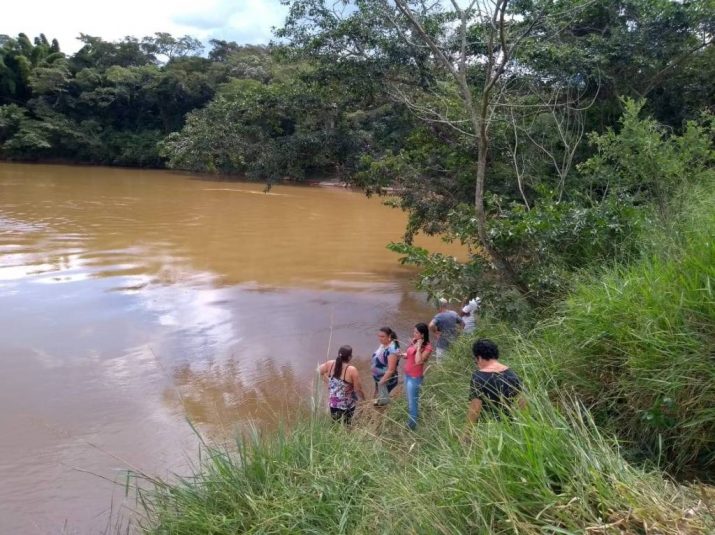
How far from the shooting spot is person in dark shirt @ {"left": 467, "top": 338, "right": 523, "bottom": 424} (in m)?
3.82

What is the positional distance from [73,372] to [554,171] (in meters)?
8.49

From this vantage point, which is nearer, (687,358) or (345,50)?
(687,358)

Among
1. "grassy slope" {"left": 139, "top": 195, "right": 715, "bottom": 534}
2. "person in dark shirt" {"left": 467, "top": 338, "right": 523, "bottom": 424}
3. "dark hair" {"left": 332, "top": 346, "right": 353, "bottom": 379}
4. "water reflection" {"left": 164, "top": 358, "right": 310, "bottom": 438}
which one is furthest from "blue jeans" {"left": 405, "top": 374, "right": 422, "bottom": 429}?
"water reflection" {"left": 164, "top": 358, "right": 310, "bottom": 438}

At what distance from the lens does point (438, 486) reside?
2879 mm

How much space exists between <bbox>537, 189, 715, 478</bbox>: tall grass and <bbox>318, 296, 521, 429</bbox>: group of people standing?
1.72ft

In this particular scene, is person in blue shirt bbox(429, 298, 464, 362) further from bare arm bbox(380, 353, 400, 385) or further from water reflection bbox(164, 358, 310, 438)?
water reflection bbox(164, 358, 310, 438)

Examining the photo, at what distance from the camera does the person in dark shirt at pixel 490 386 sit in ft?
12.5

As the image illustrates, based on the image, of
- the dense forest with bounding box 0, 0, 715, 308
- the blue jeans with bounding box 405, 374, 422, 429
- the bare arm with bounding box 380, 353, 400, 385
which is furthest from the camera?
the dense forest with bounding box 0, 0, 715, 308

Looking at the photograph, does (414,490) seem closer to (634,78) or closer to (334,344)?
(334,344)

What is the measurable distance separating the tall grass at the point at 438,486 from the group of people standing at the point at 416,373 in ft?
1.16

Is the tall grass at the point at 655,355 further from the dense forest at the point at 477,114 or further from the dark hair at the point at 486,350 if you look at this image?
the dense forest at the point at 477,114

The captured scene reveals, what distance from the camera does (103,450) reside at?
22.4 feet

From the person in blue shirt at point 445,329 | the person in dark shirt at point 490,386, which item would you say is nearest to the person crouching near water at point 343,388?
the person in blue shirt at point 445,329

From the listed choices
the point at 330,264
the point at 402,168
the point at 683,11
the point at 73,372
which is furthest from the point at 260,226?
the point at 683,11
